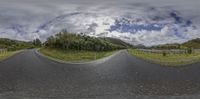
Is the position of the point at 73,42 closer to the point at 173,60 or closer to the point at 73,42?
the point at 73,42

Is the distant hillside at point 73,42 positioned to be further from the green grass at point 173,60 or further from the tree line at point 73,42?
the green grass at point 173,60

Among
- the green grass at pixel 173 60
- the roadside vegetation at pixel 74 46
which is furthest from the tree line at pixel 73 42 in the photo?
the green grass at pixel 173 60

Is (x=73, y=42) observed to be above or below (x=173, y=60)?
above

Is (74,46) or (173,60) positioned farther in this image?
(173,60)

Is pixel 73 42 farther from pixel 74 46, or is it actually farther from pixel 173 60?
pixel 173 60

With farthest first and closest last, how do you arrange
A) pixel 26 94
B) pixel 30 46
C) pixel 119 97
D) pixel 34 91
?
pixel 30 46 < pixel 34 91 < pixel 26 94 < pixel 119 97

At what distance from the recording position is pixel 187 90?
16062mm

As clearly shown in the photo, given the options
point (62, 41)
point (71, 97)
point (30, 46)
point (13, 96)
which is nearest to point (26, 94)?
point (13, 96)

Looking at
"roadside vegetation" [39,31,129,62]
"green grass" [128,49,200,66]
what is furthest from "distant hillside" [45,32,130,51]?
"green grass" [128,49,200,66]

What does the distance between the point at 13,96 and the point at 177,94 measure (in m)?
6.09

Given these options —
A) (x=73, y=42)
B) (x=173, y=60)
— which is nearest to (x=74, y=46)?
(x=73, y=42)

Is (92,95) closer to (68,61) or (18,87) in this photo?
(18,87)

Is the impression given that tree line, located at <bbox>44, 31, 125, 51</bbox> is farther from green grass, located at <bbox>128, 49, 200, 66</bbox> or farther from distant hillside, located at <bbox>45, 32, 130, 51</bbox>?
green grass, located at <bbox>128, 49, 200, 66</bbox>

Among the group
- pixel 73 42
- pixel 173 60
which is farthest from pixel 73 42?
pixel 173 60
